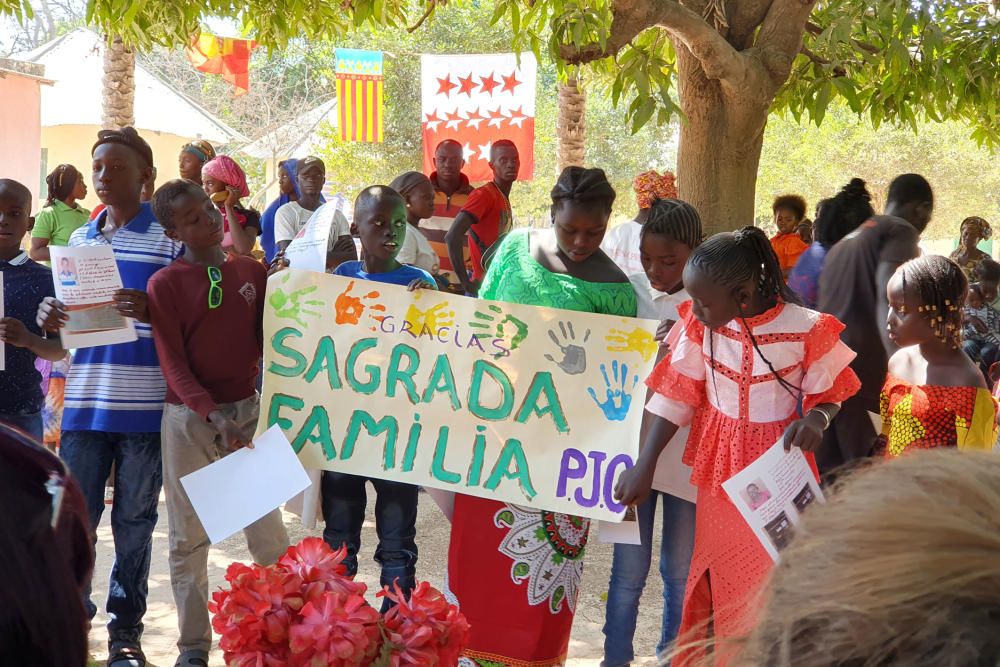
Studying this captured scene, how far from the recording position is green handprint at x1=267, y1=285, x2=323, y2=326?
12.9 feet

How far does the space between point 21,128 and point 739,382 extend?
2033cm

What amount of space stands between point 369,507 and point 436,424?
3002 mm

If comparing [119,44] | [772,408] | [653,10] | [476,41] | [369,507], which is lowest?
[369,507]

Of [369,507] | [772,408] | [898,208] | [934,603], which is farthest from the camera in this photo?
[369,507]

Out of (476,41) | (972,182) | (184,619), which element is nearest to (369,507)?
(184,619)

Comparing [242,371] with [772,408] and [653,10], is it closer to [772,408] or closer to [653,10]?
[772,408]

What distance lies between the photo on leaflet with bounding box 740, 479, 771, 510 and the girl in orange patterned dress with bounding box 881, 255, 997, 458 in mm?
675

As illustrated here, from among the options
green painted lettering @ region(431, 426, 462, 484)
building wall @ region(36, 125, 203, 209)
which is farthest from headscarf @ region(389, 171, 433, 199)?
building wall @ region(36, 125, 203, 209)

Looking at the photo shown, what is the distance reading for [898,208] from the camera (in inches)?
187

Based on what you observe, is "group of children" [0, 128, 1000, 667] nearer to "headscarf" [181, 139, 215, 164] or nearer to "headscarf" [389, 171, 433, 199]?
"headscarf" [389, 171, 433, 199]

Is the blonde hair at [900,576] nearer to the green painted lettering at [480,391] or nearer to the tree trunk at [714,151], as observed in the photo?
the green painted lettering at [480,391]

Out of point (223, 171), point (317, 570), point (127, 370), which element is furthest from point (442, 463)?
point (223, 171)

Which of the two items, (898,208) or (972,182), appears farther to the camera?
(972,182)

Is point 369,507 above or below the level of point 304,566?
below
